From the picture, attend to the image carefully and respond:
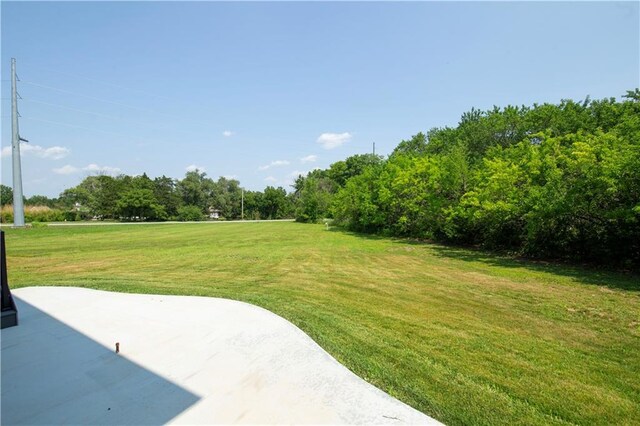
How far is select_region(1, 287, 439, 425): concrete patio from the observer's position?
2559mm

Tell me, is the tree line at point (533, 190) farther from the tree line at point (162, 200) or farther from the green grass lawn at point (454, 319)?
the tree line at point (162, 200)

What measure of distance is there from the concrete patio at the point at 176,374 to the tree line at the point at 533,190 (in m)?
10.9

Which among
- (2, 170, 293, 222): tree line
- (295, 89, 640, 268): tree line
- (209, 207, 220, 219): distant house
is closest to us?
(295, 89, 640, 268): tree line

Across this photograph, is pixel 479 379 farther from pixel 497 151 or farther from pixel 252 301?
pixel 497 151

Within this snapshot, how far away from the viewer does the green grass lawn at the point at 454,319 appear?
2.94 metres

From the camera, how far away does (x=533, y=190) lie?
11922mm

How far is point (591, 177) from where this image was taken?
33.0 ft

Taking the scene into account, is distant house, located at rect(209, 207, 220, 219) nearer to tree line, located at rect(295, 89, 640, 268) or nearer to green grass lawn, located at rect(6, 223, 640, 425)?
tree line, located at rect(295, 89, 640, 268)

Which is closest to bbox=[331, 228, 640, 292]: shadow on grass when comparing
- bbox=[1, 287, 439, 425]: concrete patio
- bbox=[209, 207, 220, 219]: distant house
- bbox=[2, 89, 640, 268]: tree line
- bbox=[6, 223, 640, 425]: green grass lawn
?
bbox=[6, 223, 640, 425]: green grass lawn

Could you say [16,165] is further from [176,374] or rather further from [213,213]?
[213,213]

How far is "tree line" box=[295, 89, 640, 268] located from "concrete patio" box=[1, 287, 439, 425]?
1092cm

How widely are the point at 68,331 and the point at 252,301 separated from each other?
267 centimetres

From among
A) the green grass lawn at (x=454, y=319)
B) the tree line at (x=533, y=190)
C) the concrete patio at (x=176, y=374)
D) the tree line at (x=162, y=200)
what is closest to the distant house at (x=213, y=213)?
the tree line at (x=162, y=200)

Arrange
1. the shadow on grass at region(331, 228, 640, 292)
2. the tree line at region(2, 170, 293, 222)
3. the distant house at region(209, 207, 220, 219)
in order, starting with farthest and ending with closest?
the distant house at region(209, 207, 220, 219)
the tree line at region(2, 170, 293, 222)
the shadow on grass at region(331, 228, 640, 292)
